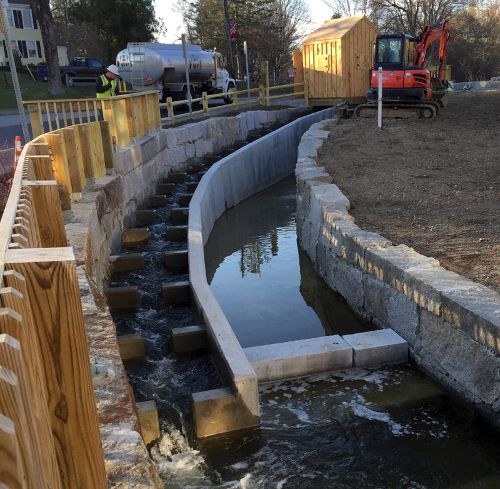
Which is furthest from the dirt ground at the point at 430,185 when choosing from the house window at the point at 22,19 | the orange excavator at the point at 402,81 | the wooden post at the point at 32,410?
the house window at the point at 22,19

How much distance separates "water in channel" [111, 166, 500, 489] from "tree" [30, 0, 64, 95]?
2615cm

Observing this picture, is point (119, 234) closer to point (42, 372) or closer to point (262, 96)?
point (42, 372)

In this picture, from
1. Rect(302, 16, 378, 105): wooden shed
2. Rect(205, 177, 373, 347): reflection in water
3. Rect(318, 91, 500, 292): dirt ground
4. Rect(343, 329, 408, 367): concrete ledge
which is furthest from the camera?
Rect(302, 16, 378, 105): wooden shed

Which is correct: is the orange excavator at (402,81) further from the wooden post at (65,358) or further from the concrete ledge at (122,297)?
the wooden post at (65,358)

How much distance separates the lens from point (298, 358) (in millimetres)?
5012

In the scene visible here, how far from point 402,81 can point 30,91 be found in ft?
82.0

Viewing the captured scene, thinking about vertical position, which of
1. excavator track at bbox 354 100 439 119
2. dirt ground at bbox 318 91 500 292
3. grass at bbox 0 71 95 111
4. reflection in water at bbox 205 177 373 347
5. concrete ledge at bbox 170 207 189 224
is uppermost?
grass at bbox 0 71 95 111

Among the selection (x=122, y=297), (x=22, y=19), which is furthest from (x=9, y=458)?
(x=22, y=19)

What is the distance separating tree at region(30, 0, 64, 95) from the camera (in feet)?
91.8

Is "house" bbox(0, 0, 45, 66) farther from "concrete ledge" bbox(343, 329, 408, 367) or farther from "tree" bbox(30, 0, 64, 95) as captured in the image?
"concrete ledge" bbox(343, 329, 408, 367)

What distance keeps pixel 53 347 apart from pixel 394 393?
3.64 metres

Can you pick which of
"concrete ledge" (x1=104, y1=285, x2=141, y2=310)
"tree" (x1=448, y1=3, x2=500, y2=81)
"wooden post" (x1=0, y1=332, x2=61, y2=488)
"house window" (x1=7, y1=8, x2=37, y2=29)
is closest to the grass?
"house window" (x1=7, y1=8, x2=37, y2=29)

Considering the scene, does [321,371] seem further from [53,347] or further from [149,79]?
[149,79]

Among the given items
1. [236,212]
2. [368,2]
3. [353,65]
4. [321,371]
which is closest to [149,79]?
[353,65]
